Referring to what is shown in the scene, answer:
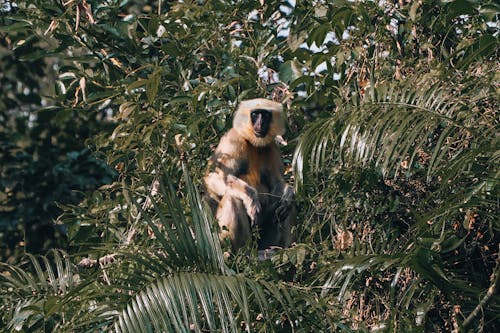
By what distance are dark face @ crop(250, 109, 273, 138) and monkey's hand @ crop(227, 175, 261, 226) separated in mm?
456

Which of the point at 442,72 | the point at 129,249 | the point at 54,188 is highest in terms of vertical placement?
the point at 442,72

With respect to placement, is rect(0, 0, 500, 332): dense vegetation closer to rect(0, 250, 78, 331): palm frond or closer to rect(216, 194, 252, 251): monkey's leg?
rect(0, 250, 78, 331): palm frond

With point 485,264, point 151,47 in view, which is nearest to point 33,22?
point 151,47

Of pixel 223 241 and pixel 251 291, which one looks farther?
pixel 223 241

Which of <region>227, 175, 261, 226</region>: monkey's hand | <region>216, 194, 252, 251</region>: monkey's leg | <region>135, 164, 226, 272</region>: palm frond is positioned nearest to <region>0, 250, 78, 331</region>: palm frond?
<region>135, 164, 226, 272</region>: palm frond

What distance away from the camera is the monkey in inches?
284

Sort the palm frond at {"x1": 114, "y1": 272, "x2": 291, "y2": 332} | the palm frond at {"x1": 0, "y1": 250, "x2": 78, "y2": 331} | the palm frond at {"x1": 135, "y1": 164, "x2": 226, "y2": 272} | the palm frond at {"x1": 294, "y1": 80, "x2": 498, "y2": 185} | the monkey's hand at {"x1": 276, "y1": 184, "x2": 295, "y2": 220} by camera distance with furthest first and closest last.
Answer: the monkey's hand at {"x1": 276, "y1": 184, "x2": 295, "y2": 220} < the palm frond at {"x1": 0, "y1": 250, "x2": 78, "y2": 331} < the palm frond at {"x1": 294, "y1": 80, "x2": 498, "y2": 185} < the palm frond at {"x1": 135, "y1": 164, "x2": 226, "y2": 272} < the palm frond at {"x1": 114, "y1": 272, "x2": 291, "y2": 332}

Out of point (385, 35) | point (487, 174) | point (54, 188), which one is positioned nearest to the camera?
point (487, 174)

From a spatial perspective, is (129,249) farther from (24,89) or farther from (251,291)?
(24,89)

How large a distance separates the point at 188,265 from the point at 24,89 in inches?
271

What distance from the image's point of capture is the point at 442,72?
552 cm

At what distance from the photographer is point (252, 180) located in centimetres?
765

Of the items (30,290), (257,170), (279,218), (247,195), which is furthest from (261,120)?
(30,290)

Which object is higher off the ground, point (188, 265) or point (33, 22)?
point (33, 22)
